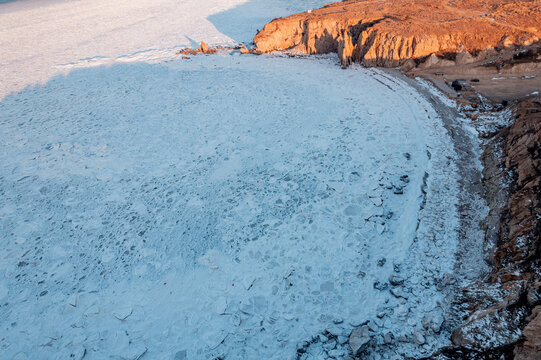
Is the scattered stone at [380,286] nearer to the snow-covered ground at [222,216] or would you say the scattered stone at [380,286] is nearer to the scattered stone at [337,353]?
the snow-covered ground at [222,216]

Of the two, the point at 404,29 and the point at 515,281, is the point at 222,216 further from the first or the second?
the point at 404,29

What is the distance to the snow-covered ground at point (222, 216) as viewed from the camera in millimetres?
5238

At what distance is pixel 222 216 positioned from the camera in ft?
24.1

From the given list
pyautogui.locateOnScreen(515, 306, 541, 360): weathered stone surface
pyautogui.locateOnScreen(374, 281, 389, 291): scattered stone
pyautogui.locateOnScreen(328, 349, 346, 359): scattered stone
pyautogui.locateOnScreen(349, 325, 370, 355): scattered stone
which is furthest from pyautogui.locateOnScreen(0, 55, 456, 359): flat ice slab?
pyautogui.locateOnScreen(515, 306, 541, 360): weathered stone surface

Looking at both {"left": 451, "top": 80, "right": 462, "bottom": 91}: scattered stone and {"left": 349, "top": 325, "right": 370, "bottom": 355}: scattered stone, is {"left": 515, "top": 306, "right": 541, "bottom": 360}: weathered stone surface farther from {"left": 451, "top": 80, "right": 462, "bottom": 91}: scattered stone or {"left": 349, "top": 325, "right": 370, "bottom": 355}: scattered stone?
{"left": 451, "top": 80, "right": 462, "bottom": 91}: scattered stone

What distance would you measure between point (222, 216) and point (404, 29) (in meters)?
11.9

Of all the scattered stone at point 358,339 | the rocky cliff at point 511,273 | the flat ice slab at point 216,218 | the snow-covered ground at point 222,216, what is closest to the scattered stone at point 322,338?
the snow-covered ground at point 222,216

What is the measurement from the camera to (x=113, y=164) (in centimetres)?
923

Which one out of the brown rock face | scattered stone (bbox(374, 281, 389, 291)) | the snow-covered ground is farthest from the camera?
the brown rock face

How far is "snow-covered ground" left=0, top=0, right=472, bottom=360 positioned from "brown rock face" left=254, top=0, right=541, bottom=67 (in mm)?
1458

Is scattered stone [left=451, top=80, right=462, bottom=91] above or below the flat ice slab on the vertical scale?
above

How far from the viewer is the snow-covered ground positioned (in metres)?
5.24

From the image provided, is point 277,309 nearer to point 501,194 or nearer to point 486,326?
point 486,326

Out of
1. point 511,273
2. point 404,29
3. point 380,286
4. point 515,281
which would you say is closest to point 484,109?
point 404,29
